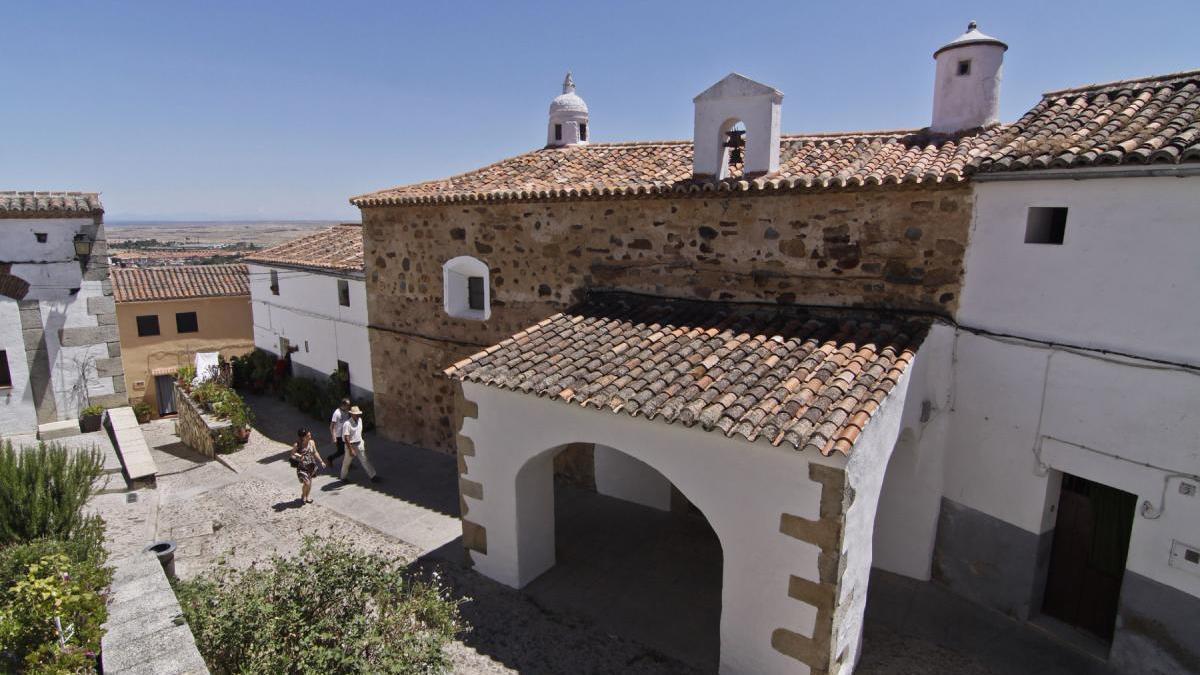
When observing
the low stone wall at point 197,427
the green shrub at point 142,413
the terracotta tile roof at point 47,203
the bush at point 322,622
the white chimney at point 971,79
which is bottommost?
the green shrub at point 142,413

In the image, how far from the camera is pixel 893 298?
23.6 ft

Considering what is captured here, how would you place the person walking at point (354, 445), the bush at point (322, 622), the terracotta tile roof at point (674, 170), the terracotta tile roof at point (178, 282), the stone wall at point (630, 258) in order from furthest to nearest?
1. the terracotta tile roof at point (178, 282)
2. the person walking at point (354, 445)
3. the terracotta tile roof at point (674, 170)
4. the stone wall at point (630, 258)
5. the bush at point (322, 622)

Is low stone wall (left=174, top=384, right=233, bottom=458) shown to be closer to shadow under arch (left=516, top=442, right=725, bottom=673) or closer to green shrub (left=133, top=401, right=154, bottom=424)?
green shrub (left=133, top=401, right=154, bottom=424)

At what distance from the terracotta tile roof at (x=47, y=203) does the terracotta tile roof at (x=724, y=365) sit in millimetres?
11389

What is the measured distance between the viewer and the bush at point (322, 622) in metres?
4.72

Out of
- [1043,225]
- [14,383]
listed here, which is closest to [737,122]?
[1043,225]

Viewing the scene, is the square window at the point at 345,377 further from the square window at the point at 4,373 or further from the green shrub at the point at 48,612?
the green shrub at the point at 48,612

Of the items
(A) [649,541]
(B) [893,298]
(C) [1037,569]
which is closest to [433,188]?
(A) [649,541]

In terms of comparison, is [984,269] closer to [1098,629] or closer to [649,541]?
[1098,629]

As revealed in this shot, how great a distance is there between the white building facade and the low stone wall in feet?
9.15

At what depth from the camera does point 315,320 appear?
16016mm

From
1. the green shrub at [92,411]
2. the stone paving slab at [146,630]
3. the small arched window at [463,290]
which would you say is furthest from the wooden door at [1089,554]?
the green shrub at [92,411]

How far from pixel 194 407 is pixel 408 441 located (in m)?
5.60

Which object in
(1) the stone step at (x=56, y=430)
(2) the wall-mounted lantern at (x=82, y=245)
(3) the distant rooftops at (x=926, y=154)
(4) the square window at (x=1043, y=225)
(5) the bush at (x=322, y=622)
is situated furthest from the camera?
(2) the wall-mounted lantern at (x=82, y=245)
